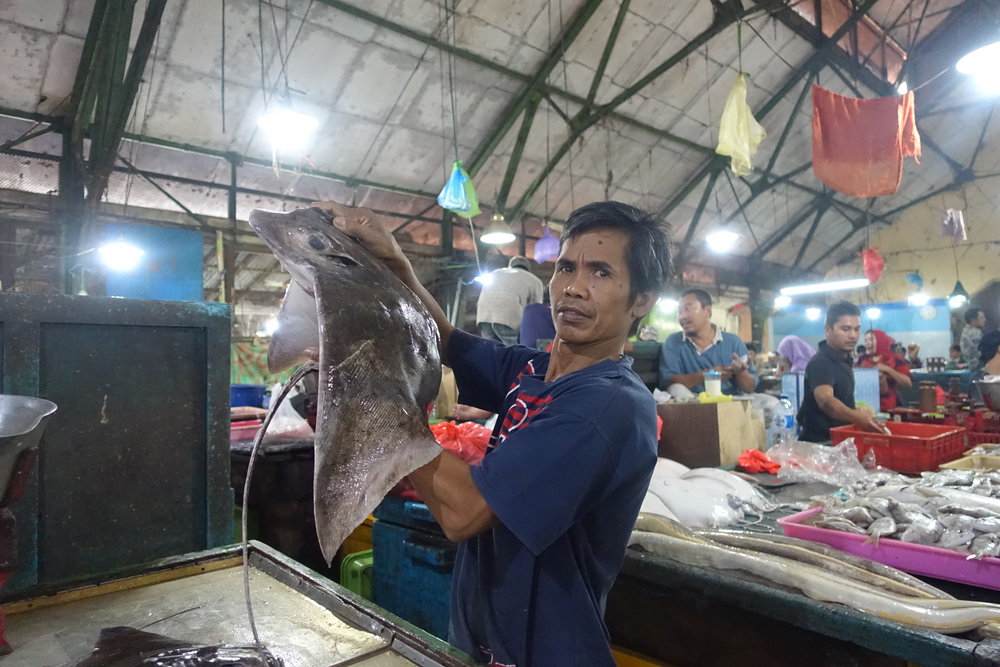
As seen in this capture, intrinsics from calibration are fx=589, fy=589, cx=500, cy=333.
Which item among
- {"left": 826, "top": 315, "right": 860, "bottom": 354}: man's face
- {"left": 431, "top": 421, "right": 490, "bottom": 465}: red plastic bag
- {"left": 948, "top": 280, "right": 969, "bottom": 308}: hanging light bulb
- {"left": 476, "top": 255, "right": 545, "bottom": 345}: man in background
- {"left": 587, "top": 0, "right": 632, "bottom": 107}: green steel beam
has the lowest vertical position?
{"left": 431, "top": 421, "right": 490, "bottom": 465}: red plastic bag

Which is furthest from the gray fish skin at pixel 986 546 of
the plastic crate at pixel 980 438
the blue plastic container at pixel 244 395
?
the blue plastic container at pixel 244 395

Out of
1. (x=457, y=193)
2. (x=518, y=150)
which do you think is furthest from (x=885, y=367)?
(x=518, y=150)

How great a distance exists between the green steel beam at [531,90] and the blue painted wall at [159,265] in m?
4.73

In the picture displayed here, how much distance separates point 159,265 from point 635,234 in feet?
28.1

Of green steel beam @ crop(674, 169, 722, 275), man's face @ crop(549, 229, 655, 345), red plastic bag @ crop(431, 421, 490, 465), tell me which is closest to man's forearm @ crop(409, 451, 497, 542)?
man's face @ crop(549, 229, 655, 345)

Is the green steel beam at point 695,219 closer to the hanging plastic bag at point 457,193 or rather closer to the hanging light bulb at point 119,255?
the hanging plastic bag at point 457,193

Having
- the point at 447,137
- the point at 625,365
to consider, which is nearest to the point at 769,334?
the point at 447,137

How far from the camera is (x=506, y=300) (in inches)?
255

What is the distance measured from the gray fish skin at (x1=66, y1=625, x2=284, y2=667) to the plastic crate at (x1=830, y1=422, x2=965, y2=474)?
361cm

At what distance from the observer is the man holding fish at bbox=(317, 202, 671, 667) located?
120 centimetres

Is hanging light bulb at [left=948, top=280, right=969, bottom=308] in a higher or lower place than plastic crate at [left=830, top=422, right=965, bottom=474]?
higher

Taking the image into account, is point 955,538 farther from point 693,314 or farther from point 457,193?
point 457,193

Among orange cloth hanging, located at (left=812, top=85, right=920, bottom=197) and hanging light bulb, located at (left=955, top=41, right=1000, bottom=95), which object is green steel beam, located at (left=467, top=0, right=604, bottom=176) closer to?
orange cloth hanging, located at (left=812, top=85, right=920, bottom=197)

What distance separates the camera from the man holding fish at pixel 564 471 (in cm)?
120
